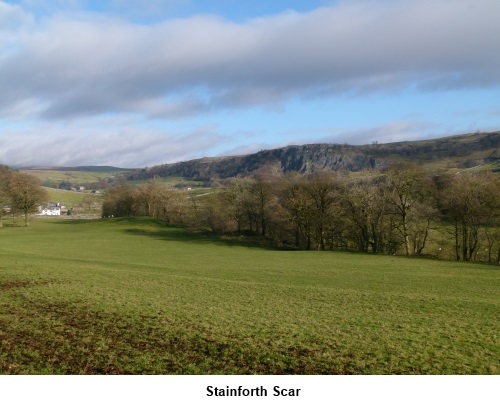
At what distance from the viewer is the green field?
11.9 meters

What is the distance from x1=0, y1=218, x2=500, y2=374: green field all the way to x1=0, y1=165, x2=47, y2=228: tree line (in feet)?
250

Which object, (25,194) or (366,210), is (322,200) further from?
(25,194)

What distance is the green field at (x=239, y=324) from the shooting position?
11930 millimetres

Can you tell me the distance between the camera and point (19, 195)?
98.2 meters

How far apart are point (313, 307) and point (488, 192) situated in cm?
4399

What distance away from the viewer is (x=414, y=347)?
13.9 metres

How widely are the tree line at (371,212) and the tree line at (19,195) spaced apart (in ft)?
138

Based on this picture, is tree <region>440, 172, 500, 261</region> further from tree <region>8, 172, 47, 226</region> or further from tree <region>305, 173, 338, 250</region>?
tree <region>8, 172, 47, 226</region>

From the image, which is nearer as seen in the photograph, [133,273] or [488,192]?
[133,273]

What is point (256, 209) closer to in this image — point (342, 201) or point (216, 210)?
point (216, 210)

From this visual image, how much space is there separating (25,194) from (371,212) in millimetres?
80974

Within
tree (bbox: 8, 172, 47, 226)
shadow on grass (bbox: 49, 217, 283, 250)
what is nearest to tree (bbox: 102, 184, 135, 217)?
shadow on grass (bbox: 49, 217, 283, 250)

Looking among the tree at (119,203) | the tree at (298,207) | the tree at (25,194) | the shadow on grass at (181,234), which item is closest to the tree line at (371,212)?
the tree at (298,207)
